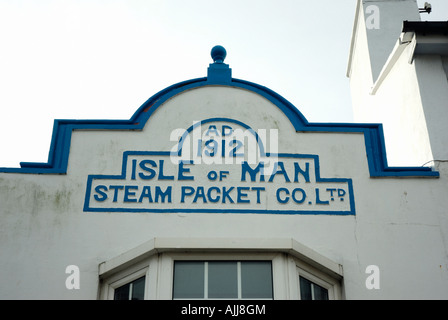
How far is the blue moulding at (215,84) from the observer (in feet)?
23.2

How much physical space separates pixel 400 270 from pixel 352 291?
0.65 meters

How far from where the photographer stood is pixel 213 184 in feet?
22.9

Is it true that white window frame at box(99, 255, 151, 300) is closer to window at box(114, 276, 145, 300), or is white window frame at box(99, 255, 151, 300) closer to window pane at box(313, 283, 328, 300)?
window at box(114, 276, 145, 300)

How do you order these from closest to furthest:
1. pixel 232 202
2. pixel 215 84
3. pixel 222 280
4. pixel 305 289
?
1. pixel 222 280
2. pixel 305 289
3. pixel 232 202
4. pixel 215 84

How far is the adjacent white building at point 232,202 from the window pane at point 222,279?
0.01 metres

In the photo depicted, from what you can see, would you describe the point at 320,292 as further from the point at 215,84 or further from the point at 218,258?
the point at 215,84

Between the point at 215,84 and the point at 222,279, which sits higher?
the point at 215,84

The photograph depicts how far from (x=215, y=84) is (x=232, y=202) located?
1.83 m

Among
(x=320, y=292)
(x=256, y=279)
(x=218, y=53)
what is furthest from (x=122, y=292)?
(x=218, y=53)

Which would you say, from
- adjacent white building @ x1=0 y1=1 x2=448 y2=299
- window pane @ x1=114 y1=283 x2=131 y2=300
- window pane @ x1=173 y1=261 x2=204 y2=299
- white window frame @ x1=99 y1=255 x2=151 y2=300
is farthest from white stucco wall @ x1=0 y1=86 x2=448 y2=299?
window pane @ x1=173 y1=261 x2=204 y2=299

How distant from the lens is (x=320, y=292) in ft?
21.3

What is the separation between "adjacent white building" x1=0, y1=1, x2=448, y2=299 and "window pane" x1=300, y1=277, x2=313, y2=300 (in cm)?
1

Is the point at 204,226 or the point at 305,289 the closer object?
the point at 305,289

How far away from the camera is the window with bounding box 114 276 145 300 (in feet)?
20.7
